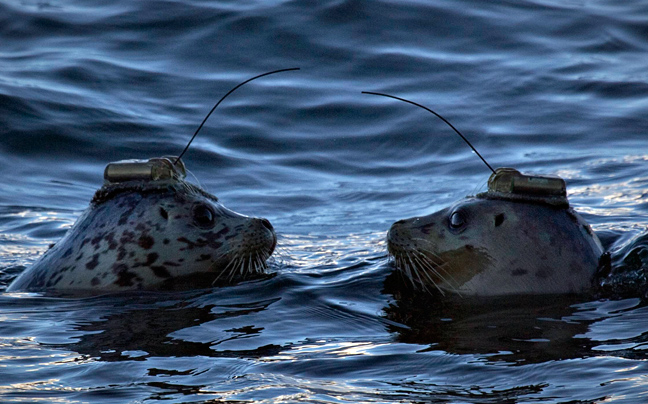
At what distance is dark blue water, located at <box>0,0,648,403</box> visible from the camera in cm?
452

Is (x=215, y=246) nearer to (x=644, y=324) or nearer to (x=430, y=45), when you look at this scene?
(x=644, y=324)

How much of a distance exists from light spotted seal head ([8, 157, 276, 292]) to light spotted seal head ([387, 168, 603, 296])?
985 millimetres

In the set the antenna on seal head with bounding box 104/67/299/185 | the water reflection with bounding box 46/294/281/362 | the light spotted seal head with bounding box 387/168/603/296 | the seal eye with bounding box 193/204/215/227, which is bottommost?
the water reflection with bounding box 46/294/281/362

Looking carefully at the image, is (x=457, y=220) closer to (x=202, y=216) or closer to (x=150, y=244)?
(x=202, y=216)

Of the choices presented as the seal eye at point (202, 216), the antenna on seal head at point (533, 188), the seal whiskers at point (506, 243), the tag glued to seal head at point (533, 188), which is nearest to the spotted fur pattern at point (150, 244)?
the seal eye at point (202, 216)

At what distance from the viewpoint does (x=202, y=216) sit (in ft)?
21.3

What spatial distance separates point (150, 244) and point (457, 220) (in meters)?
1.85

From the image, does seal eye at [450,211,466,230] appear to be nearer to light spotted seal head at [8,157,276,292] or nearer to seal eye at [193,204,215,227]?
light spotted seal head at [8,157,276,292]

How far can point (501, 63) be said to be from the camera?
1363 cm

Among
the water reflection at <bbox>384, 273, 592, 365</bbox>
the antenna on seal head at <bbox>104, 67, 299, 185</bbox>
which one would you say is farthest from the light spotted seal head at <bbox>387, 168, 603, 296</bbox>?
the antenna on seal head at <bbox>104, 67, 299, 185</bbox>

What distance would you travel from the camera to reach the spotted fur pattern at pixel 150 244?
6.29 m

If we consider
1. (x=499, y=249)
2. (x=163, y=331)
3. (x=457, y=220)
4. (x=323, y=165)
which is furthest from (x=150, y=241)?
(x=323, y=165)

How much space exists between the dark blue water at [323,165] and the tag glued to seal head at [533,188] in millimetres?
651

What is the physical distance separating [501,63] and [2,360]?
999 cm
